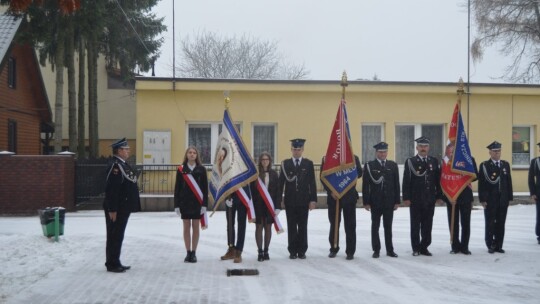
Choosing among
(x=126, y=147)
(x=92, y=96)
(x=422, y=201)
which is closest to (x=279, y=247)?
(x=422, y=201)

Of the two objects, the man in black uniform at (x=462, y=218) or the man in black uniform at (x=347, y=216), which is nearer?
the man in black uniform at (x=347, y=216)

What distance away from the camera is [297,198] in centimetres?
1075

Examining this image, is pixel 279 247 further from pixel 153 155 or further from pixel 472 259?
pixel 153 155

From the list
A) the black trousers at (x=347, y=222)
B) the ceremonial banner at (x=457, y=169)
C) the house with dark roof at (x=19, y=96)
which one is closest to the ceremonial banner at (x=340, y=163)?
the black trousers at (x=347, y=222)

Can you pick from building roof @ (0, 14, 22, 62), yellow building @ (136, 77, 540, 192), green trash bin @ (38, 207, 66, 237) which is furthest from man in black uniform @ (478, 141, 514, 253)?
building roof @ (0, 14, 22, 62)

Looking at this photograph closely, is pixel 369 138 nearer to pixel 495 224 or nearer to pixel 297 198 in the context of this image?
pixel 495 224

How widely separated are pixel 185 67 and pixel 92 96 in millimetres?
25781

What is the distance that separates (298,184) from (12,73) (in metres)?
18.9

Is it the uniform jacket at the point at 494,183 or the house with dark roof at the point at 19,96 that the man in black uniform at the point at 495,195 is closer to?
the uniform jacket at the point at 494,183

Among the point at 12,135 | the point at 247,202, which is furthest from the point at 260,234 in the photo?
the point at 12,135

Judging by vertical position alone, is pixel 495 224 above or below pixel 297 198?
below

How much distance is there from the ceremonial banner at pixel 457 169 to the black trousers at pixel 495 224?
2.26ft

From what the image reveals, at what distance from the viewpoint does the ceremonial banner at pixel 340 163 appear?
10953 millimetres

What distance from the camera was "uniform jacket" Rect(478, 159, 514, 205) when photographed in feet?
37.6
